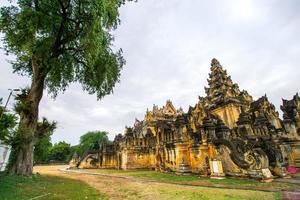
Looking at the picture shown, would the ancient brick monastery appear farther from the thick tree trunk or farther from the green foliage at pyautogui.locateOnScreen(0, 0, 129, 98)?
the thick tree trunk

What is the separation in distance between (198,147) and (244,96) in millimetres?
15969

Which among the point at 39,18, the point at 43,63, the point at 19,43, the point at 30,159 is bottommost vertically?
the point at 30,159

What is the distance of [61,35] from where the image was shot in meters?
14.2

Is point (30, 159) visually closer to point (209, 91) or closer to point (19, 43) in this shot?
point (19, 43)

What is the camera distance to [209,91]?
92.8 feet

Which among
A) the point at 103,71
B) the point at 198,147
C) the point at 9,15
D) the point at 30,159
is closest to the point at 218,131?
the point at 198,147

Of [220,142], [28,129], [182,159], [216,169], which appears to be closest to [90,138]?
[182,159]

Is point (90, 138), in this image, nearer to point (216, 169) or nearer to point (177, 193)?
point (216, 169)

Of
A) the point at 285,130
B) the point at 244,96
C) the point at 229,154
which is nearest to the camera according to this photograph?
the point at 229,154

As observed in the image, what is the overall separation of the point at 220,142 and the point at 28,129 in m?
13.1

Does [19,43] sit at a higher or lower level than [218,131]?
higher

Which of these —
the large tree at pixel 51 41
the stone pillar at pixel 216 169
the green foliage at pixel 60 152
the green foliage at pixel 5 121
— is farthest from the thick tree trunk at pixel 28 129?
the green foliage at pixel 60 152

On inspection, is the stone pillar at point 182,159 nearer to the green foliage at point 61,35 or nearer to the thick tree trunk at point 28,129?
the green foliage at point 61,35

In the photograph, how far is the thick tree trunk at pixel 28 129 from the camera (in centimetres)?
1116
